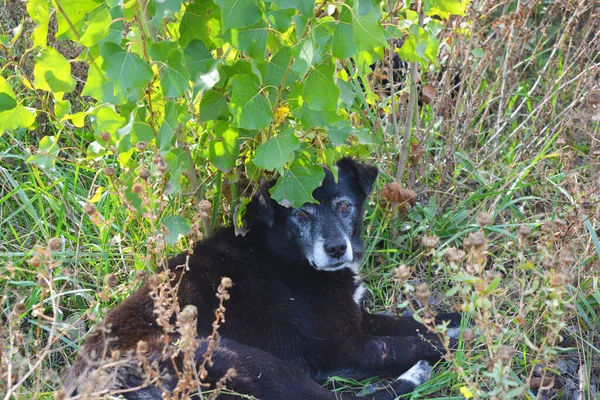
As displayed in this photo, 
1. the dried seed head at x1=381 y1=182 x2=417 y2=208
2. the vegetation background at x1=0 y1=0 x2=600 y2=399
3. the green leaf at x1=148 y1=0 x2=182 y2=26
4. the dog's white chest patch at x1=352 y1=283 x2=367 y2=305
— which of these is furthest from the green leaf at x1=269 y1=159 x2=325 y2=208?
the green leaf at x1=148 y1=0 x2=182 y2=26

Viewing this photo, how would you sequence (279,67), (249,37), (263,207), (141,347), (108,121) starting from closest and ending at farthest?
1. (141,347)
2. (249,37)
3. (279,67)
4. (108,121)
5. (263,207)

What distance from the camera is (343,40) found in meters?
3.38

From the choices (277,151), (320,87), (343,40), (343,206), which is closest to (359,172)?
(343,206)

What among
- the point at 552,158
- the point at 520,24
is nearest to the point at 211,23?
the point at 520,24

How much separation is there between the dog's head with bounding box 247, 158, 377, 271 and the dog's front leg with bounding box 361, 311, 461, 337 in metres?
0.39

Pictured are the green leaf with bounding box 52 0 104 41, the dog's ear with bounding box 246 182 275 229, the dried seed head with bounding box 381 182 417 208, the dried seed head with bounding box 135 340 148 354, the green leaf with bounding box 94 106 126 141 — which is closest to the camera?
the dried seed head with bounding box 135 340 148 354

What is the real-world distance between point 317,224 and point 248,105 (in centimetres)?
114

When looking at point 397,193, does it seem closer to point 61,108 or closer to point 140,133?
point 140,133

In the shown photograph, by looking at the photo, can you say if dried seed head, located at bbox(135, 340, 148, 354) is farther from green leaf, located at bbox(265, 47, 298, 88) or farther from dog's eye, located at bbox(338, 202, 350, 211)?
dog's eye, located at bbox(338, 202, 350, 211)

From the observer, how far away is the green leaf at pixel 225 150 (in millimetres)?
4214

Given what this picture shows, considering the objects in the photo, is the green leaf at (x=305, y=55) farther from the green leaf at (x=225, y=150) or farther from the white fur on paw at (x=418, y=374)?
the white fur on paw at (x=418, y=374)

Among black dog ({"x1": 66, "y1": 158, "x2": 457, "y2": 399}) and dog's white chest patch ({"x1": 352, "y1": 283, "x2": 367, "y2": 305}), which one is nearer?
black dog ({"x1": 66, "y1": 158, "x2": 457, "y2": 399})

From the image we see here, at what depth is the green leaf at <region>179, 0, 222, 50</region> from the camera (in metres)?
3.80

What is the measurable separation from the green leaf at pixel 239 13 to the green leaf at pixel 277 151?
66cm
